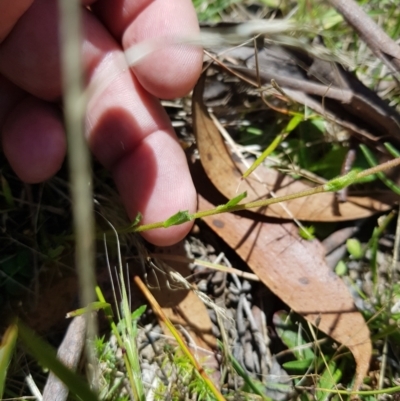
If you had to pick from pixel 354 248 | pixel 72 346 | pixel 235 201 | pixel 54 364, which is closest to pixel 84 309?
pixel 72 346

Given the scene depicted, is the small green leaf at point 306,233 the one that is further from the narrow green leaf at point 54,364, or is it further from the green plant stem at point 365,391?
the narrow green leaf at point 54,364

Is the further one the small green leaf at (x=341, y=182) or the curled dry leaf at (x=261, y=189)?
the curled dry leaf at (x=261, y=189)

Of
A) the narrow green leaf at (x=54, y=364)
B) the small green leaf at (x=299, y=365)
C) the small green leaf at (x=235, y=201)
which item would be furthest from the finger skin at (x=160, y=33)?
the narrow green leaf at (x=54, y=364)

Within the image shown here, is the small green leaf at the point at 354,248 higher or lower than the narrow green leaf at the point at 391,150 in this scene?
lower

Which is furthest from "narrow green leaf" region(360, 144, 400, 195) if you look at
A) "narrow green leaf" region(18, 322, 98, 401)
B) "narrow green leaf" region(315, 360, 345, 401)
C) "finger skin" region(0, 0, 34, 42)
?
"narrow green leaf" region(18, 322, 98, 401)

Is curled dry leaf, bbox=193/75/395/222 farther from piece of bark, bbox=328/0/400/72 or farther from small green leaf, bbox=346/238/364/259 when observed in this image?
piece of bark, bbox=328/0/400/72

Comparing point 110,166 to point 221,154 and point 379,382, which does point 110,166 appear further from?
Answer: point 379,382

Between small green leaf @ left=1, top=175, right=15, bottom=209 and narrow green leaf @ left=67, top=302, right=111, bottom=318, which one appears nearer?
narrow green leaf @ left=67, top=302, right=111, bottom=318
